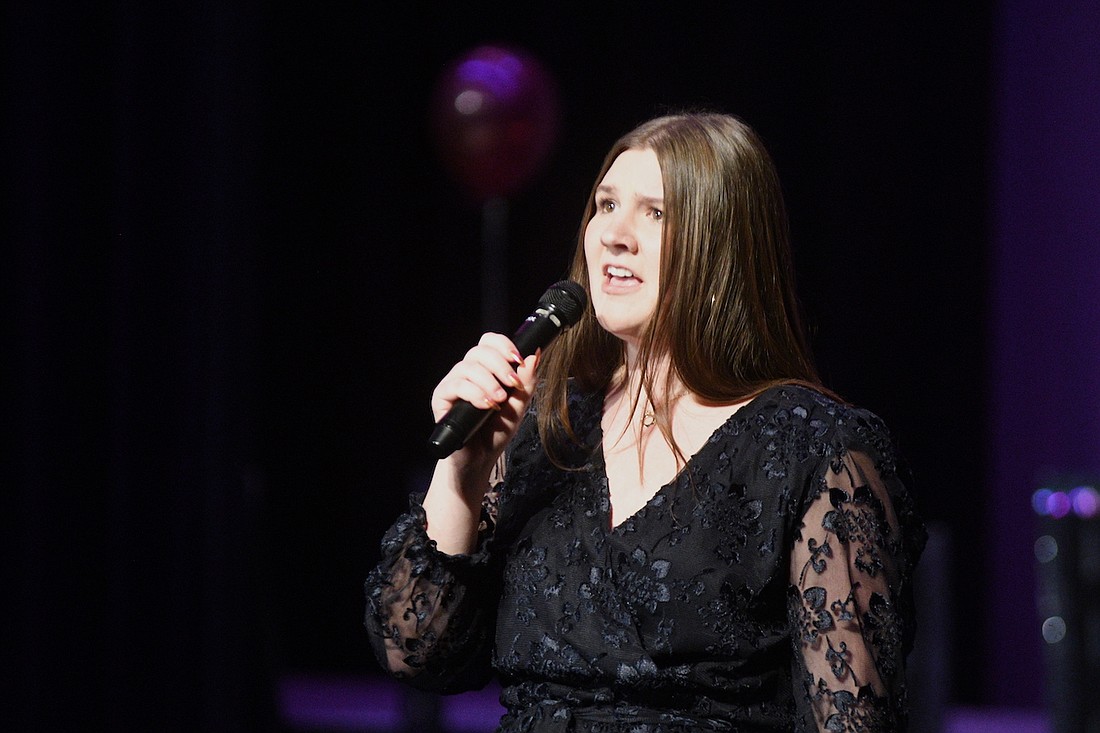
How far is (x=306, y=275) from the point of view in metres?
4.19

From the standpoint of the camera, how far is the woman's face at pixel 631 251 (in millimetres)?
1467

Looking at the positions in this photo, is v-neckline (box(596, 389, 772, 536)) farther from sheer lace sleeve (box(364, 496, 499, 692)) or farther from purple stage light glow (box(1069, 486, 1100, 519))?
purple stage light glow (box(1069, 486, 1100, 519))

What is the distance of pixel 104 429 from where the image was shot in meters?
3.27

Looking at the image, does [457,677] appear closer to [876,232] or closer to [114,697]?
[114,697]

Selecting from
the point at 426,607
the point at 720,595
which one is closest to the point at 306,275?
the point at 426,607

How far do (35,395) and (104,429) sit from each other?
203 millimetres

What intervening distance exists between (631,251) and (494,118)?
210 cm

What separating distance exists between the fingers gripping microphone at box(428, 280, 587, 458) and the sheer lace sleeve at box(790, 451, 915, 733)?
13.3 inches

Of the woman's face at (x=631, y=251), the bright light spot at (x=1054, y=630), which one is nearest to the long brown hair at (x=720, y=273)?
the woman's face at (x=631, y=251)

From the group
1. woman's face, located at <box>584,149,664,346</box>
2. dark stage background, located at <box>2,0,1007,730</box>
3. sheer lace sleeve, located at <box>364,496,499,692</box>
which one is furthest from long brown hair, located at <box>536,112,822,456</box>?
dark stage background, located at <box>2,0,1007,730</box>

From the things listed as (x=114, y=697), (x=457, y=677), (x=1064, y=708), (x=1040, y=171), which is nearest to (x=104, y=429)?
(x=114, y=697)

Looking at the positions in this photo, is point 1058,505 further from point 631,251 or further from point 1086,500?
point 631,251

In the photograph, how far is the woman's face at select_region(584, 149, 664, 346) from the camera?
4.81ft

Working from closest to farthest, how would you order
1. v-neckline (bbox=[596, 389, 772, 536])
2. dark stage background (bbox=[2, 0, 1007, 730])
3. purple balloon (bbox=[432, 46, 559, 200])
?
1. v-neckline (bbox=[596, 389, 772, 536])
2. dark stage background (bbox=[2, 0, 1007, 730])
3. purple balloon (bbox=[432, 46, 559, 200])
